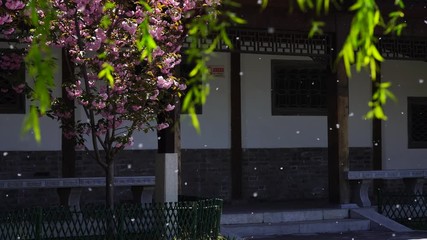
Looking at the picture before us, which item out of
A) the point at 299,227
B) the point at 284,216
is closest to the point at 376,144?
the point at 284,216

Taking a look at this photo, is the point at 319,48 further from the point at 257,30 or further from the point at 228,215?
the point at 228,215

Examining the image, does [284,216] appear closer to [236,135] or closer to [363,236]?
[363,236]

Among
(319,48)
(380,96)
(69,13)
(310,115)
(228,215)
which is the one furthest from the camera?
(310,115)

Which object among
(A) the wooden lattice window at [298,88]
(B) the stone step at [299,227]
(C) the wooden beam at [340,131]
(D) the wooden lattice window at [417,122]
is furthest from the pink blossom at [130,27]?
(D) the wooden lattice window at [417,122]

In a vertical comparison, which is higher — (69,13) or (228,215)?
(69,13)

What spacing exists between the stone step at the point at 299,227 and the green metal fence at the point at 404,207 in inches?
36.3

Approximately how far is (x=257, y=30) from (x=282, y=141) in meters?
3.51

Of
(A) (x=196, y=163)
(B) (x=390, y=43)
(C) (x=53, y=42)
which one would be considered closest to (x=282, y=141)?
(A) (x=196, y=163)

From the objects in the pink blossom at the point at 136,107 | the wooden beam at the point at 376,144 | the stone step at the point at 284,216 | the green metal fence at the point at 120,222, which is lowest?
the stone step at the point at 284,216

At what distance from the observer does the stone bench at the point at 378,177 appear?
13.8 meters

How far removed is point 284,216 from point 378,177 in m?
2.15

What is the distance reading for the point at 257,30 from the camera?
1319 cm

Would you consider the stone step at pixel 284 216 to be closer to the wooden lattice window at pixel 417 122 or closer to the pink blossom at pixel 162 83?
the pink blossom at pixel 162 83

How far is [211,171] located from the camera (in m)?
15.3
